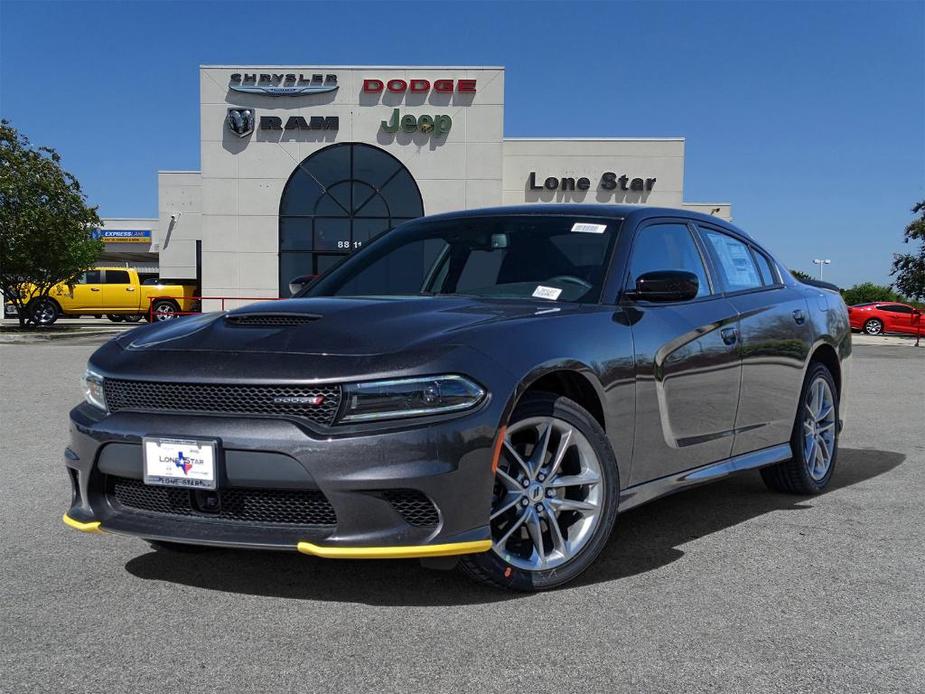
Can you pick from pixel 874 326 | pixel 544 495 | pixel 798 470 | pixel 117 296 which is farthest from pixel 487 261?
pixel 874 326

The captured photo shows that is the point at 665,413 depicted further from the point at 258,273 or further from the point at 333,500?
the point at 258,273

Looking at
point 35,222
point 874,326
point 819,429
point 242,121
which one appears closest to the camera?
point 819,429

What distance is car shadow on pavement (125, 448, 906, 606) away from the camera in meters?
3.46

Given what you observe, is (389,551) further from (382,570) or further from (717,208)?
(717,208)

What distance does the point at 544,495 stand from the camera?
3.50 meters

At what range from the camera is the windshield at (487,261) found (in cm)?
418

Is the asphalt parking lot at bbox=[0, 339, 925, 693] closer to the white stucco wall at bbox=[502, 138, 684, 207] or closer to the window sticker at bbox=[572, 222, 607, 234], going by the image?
the window sticker at bbox=[572, 222, 607, 234]

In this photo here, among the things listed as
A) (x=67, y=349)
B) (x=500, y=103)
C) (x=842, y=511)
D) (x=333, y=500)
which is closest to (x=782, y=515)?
(x=842, y=511)

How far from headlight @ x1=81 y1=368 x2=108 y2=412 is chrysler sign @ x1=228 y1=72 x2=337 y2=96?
27743 millimetres

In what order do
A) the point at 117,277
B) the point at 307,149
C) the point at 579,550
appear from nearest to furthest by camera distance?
the point at 579,550 < the point at 307,149 < the point at 117,277

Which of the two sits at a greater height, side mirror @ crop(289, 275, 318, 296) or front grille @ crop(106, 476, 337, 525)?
side mirror @ crop(289, 275, 318, 296)

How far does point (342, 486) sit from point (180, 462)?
0.57 meters

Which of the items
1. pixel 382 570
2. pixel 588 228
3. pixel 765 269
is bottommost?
pixel 382 570

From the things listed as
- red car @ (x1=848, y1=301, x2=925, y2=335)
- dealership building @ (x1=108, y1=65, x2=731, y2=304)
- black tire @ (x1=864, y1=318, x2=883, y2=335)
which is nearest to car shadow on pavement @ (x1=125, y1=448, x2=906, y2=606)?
dealership building @ (x1=108, y1=65, x2=731, y2=304)
